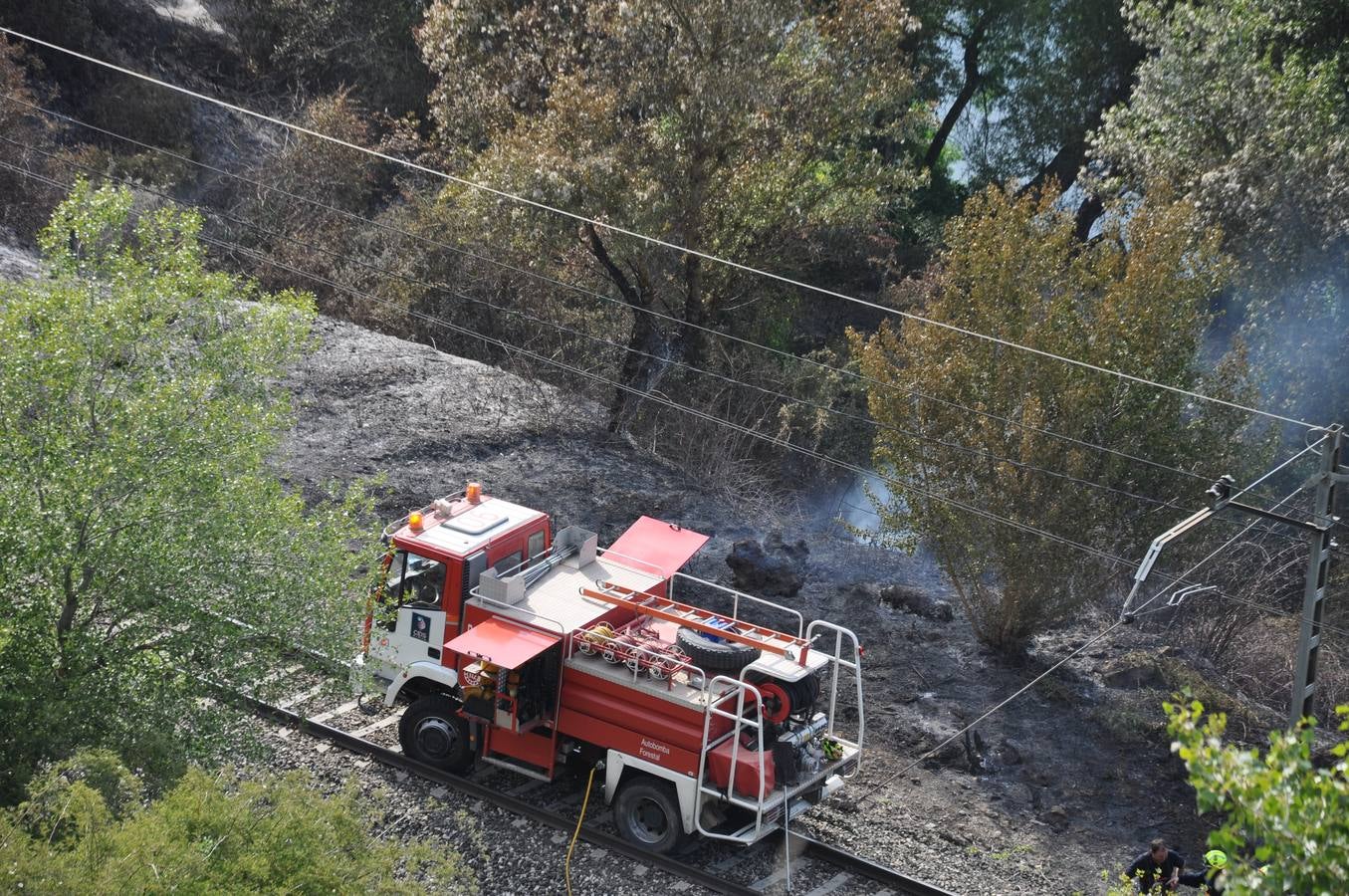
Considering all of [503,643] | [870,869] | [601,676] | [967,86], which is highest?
[967,86]

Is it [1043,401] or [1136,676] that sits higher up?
[1043,401]

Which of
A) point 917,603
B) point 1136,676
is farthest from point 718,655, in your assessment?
point 1136,676

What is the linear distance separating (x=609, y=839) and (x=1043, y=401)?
26.3 feet

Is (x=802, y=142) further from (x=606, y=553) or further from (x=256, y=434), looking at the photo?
(x=256, y=434)

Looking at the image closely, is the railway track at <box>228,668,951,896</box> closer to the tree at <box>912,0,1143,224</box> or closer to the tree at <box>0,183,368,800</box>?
the tree at <box>0,183,368,800</box>

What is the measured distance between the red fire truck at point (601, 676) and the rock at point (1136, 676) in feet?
17.2

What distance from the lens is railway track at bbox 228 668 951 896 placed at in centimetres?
1245

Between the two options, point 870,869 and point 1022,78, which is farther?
point 1022,78

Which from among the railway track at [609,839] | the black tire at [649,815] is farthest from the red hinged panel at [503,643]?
the black tire at [649,815]

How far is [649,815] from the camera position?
507 inches

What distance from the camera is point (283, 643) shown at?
37.6 feet

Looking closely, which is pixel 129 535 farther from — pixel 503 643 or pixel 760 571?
pixel 760 571

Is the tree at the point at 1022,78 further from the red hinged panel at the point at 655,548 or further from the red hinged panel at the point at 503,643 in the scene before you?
the red hinged panel at the point at 503,643

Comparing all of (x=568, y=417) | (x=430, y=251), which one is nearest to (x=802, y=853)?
(x=568, y=417)
